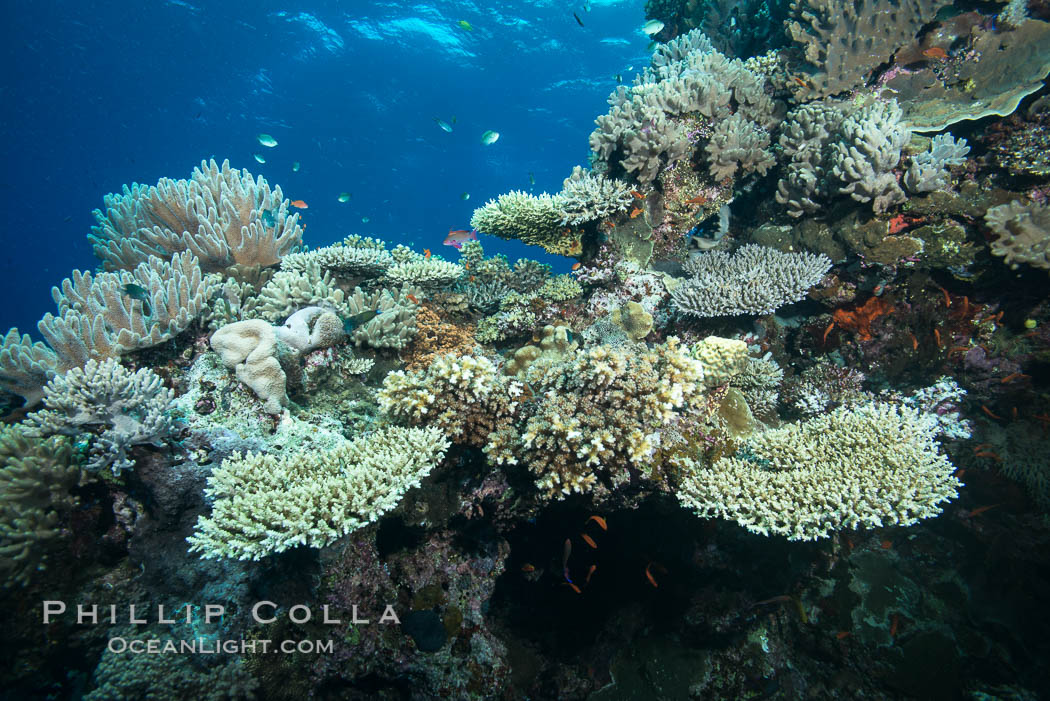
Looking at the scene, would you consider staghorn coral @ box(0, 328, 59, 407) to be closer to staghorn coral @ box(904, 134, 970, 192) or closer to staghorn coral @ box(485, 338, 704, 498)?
staghorn coral @ box(485, 338, 704, 498)

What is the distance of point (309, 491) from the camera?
3.36 meters

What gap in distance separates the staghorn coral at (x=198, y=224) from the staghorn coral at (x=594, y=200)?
4.51 metres

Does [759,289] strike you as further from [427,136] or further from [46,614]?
[427,136]

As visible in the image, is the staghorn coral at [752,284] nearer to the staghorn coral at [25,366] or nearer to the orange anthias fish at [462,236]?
the orange anthias fish at [462,236]

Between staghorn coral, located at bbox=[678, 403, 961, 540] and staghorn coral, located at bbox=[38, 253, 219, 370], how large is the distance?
19.3 feet

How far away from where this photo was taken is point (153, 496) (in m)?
3.93

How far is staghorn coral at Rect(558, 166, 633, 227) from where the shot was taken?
6.06m

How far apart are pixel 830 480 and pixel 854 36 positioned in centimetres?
699

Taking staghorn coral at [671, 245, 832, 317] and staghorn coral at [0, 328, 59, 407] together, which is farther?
staghorn coral at [671, 245, 832, 317]

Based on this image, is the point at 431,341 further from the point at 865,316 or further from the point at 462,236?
the point at 865,316

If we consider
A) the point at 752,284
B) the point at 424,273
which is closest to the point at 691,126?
the point at 752,284

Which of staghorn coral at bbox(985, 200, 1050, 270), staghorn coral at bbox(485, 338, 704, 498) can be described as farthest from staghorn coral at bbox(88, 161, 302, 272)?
staghorn coral at bbox(985, 200, 1050, 270)

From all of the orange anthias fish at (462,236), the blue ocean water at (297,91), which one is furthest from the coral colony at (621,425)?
the blue ocean water at (297,91)

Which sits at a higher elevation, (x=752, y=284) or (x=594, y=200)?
(x=594, y=200)
